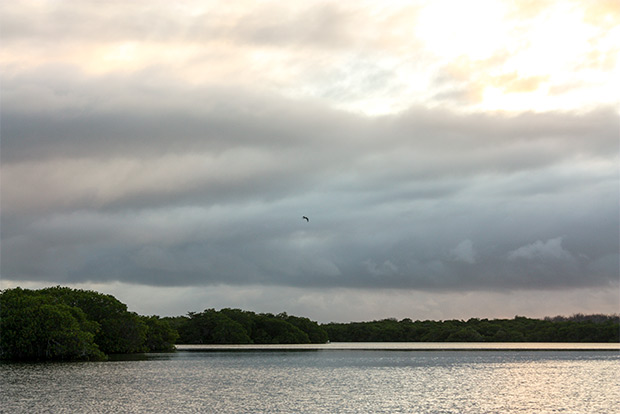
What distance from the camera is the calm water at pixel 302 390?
55781 mm

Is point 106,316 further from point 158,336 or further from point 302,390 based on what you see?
point 302,390

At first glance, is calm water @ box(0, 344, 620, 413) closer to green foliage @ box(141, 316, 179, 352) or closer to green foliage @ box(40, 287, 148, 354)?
green foliage @ box(40, 287, 148, 354)

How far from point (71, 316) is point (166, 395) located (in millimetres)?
56987

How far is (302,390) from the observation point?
70062 mm

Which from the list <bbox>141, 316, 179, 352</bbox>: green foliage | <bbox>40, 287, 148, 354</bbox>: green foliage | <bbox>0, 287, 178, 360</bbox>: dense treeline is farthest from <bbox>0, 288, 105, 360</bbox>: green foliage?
<bbox>141, 316, 179, 352</bbox>: green foliage

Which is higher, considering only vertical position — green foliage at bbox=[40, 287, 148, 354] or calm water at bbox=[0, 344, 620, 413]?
green foliage at bbox=[40, 287, 148, 354]

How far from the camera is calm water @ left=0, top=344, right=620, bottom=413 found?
55781 millimetres

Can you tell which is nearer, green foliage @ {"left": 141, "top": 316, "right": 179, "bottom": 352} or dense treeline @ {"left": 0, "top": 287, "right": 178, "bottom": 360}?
dense treeline @ {"left": 0, "top": 287, "right": 178, "bottom": 360}

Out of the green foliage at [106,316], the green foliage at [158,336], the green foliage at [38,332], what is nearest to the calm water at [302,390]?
the green foliage at [38,332]

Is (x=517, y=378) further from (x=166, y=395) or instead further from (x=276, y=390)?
(x=166, y=395)

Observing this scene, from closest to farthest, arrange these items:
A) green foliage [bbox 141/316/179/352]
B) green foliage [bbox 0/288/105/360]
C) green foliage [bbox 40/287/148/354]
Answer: green foliage [bbox 0/288/105/360]
green foliage [bbox 40/287/148/354]
green foliage [bbox 141/316/179/352]

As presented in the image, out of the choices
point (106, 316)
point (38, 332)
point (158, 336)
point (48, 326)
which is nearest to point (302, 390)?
point (48, 326)

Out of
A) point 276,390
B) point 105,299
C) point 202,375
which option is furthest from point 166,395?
point 105,299

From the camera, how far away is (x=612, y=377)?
87.2m
